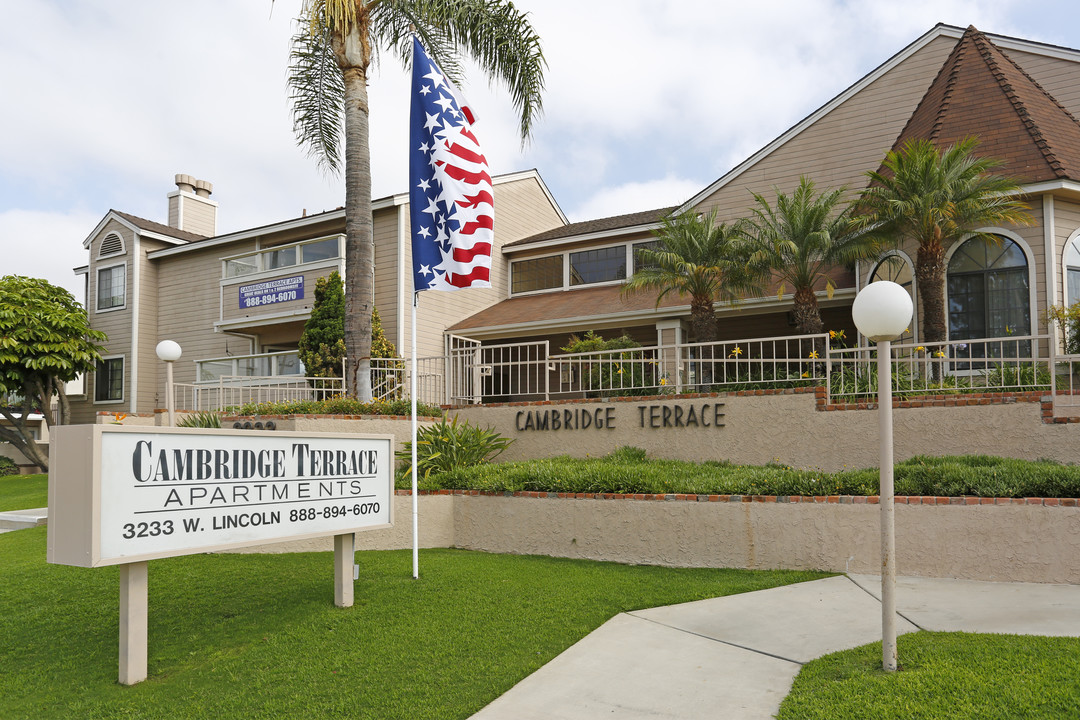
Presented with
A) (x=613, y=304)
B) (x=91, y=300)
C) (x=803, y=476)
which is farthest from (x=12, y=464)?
(x=803, y=476)

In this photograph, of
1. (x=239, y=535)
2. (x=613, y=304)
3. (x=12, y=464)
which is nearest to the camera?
(x=239, y=535)

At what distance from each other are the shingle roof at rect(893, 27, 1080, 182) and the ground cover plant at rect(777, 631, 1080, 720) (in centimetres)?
1012

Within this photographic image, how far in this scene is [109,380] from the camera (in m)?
22.9

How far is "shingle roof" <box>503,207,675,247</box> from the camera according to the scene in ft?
61.7

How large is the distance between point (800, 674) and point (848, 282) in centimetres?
1211

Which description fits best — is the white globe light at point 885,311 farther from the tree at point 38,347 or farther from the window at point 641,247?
the tree at point 38,347

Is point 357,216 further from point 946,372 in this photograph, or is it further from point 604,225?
point 946,372

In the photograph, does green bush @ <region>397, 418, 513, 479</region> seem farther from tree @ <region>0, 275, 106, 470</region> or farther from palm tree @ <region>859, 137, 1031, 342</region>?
tree @ <region>0, 275, 106, 470</region>

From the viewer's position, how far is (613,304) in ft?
57.0

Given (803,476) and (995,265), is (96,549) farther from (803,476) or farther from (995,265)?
(995,265)

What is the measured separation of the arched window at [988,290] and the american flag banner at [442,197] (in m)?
9.11

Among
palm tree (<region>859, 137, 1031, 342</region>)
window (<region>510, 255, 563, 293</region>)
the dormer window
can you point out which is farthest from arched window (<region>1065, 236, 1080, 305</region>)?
the dormer window

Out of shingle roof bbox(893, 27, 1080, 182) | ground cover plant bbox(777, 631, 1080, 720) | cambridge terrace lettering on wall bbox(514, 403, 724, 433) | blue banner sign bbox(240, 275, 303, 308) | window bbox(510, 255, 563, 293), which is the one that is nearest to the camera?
ground cover plant bbox(777, 631, 1080, 720)

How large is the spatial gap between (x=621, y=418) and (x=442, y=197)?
16.8 feet
